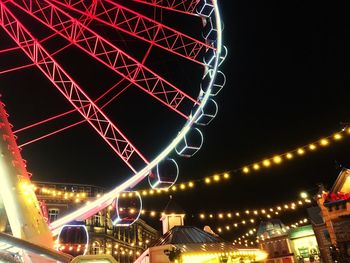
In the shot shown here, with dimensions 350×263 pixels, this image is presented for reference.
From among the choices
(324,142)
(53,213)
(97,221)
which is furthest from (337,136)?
(97,221)

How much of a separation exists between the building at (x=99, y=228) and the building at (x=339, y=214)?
25.9m

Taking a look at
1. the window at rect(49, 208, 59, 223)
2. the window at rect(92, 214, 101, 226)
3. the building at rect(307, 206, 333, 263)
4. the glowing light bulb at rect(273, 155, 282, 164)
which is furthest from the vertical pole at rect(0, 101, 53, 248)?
the window at rect(92, 214, 101, 226)

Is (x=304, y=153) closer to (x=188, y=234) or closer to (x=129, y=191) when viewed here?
(x=129, y=191)

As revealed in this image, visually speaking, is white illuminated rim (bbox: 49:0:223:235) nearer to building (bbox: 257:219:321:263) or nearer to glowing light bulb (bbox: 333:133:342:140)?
glowing light bulb (bbox: 333:133:342:140)

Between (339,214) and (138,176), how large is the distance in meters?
20.5

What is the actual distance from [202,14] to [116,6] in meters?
2.99

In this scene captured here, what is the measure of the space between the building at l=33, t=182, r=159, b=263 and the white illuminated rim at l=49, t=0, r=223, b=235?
99.6ft

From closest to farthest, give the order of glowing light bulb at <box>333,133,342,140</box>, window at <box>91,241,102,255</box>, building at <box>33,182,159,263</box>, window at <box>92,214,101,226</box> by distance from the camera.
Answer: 1. glowing light bulb at <box>333,133,342,140</box>
2. building at <box>33,182,159,263</box>
3. window at <box>91,241,102,255</box>
4. window at <box>92,214,101,226</box>

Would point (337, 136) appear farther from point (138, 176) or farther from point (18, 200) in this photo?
point (18, 200)

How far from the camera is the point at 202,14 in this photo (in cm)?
1168

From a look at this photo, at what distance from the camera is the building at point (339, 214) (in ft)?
77.5

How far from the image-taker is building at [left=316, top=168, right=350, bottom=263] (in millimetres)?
23609

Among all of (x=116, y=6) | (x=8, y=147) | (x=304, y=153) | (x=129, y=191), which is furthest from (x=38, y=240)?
(x=304, y=153)

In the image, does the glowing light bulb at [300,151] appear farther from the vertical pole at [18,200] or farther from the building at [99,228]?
the building at [99,228]
